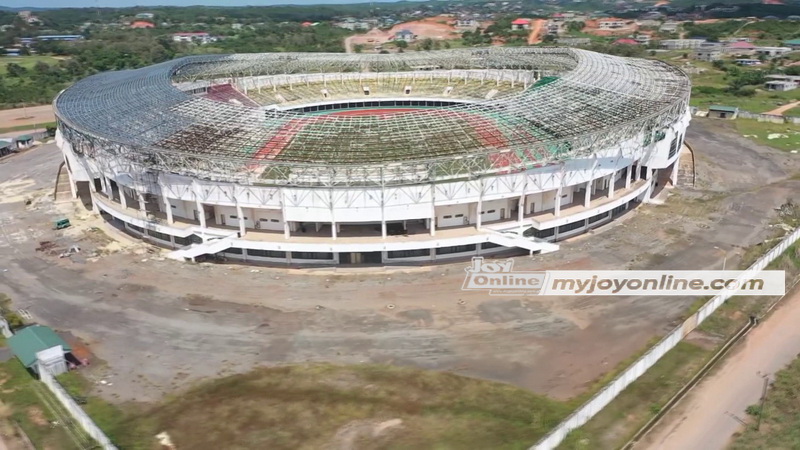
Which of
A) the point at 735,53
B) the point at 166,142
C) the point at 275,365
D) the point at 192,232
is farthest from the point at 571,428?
the point at 735,53

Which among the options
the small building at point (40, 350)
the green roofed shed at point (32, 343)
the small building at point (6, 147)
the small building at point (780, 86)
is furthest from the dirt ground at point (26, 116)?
the small building at point (780, 86)

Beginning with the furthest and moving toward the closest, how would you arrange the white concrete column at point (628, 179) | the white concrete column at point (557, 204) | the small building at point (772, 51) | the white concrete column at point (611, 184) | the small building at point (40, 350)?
the small building at point (772, 51)
the white concrete column at point (628, 179)
the white concrete column at point (611, 184)
the white concrete column at point (557, 204)
the small building at point (40, 350)

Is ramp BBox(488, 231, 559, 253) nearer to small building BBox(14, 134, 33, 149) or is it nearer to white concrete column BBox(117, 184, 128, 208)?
white concrete column BBox(117, 184, 128, 208)

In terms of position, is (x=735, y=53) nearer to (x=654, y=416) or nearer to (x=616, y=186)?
(x=616, y=186)

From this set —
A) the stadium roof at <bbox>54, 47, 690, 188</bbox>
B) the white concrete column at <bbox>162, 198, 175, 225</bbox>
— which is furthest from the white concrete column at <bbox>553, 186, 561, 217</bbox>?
the white concrete column at <bbox>162, 198, 175, 225</bbox>

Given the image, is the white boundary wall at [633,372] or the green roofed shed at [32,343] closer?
the white boundary wall at [633,372]

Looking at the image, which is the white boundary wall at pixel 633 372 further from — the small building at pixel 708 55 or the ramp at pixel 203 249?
the small building at pixel 708 55

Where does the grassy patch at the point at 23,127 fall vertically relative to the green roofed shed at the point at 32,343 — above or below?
above

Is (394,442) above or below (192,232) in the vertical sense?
below
